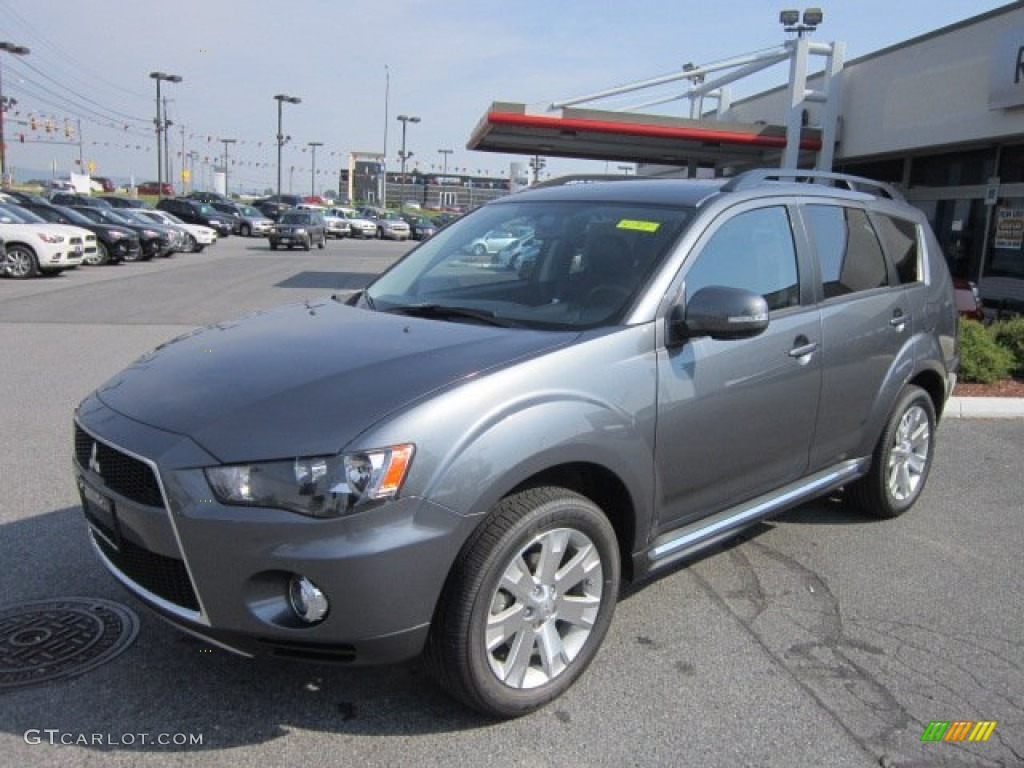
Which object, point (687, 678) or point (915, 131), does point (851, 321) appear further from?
point (915, 131)

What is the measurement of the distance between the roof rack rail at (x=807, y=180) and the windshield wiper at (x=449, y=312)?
128 cm

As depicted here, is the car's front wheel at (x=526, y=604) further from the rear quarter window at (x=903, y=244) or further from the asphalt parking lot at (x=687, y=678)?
the rear quarter window at (x=903, y=244)

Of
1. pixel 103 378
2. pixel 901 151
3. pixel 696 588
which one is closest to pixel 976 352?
pixel 696 588

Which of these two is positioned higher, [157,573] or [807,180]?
[807,180]

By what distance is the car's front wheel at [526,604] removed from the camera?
2.73 m

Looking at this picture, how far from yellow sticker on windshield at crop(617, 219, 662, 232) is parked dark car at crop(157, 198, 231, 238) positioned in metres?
42.3

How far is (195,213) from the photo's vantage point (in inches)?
1682

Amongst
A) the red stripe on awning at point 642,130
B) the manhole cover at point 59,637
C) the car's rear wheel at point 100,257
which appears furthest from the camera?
the car's rear wheel at point 100,257

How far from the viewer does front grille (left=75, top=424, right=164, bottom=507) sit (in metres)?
2.71

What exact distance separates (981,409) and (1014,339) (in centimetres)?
223

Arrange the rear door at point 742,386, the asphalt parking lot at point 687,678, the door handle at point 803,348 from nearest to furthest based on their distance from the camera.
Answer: the asphalt parking lot at point 687,678 → the rear door at point 742,386 → the door handle at point 803,348

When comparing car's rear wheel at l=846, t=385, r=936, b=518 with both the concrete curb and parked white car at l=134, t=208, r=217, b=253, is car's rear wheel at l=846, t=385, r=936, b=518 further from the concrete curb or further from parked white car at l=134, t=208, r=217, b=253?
parked white car at l=134, t=208, r=217, b=253

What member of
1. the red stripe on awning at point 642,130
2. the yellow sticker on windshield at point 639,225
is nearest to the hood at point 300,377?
the yellow sticker on windshield at point 639,225

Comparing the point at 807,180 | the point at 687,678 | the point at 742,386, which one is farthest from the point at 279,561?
the point at 807,180
